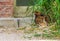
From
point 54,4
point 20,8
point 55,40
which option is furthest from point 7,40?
point 20,8

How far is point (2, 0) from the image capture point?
8.02 metres

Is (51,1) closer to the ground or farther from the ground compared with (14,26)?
farther from the ground

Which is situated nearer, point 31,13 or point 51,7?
point 51,7

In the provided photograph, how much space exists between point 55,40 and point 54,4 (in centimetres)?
107

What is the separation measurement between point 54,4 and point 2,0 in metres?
1.77

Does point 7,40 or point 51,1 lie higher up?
point 51,1

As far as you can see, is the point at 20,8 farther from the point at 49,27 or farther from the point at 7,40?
the point at 7,40

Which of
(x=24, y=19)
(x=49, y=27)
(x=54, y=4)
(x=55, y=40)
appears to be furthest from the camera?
(x=24, y=19)

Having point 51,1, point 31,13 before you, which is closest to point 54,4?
point 51,1

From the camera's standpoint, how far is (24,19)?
26.2 feet

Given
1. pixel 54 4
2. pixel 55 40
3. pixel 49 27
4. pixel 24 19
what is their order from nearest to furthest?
pixel 55 40 < pixel 54 4 < pixel 49 27 < pixel 24 19

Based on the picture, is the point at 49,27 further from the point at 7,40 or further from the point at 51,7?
the point at 7,40

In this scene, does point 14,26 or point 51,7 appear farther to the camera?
point 14,26

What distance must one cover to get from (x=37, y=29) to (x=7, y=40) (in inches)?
52.6
